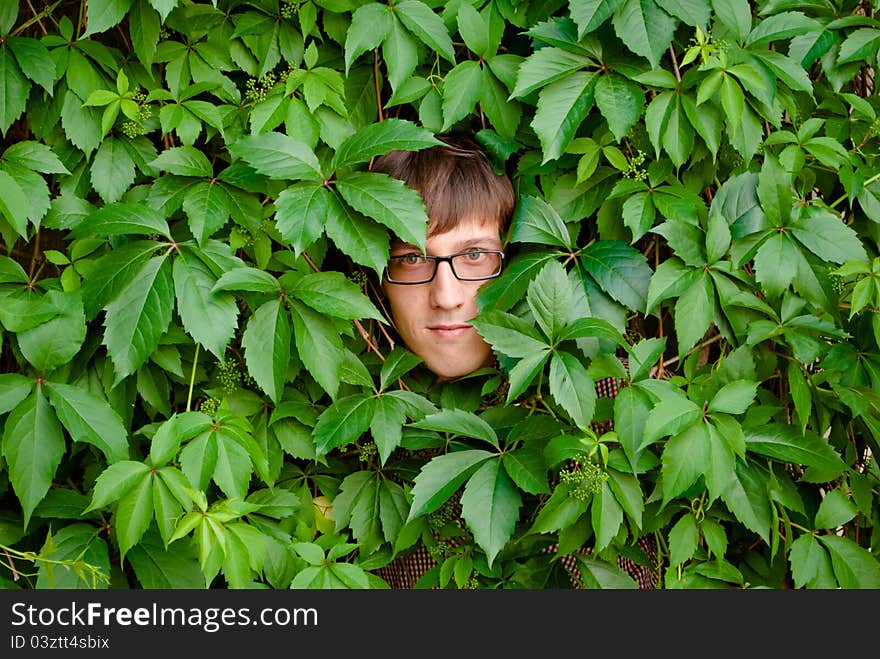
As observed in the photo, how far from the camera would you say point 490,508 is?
1.66m

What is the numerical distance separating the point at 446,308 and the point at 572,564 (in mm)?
644

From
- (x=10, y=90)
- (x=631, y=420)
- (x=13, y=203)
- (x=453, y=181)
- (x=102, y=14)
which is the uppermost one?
(x=102, y=14)

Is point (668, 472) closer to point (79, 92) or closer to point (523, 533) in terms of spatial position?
point (523, 533)

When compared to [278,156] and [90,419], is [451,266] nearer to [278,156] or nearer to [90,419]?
[278,156]

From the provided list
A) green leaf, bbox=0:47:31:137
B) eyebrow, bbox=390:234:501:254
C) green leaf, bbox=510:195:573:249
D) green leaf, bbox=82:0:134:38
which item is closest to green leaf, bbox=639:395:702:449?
green leaf, bbox=510:195:573:249

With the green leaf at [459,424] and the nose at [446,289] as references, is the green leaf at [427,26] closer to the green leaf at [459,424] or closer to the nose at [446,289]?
the nose at [446,289]

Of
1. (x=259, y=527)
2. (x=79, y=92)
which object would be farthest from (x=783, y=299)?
(x=79, y=92)

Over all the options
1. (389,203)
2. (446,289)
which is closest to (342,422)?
(446,289)

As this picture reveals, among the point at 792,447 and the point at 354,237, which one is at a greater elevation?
the point at 354,237

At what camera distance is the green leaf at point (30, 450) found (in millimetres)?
1619

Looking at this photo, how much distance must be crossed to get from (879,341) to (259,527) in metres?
1.26

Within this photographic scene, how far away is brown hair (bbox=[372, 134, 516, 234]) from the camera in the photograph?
1848 mm

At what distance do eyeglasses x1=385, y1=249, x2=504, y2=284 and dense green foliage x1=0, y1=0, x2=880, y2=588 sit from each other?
0.08m

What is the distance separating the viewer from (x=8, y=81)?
1798mm
